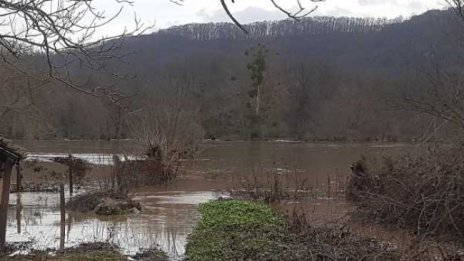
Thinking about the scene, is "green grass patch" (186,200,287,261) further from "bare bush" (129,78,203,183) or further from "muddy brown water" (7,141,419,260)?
"bare bush" (129,78,203,183)

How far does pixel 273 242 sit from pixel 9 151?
668 centimetres

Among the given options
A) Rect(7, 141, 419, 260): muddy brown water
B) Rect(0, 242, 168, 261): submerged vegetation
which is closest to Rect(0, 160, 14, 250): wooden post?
Rect(7, 141, 419, 260): muddy brown water

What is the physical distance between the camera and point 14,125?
150 ft

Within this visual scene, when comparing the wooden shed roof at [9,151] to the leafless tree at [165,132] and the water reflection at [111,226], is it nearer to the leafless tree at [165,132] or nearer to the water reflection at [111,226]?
the water reflection at [111,226]

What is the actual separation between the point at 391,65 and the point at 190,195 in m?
82.2

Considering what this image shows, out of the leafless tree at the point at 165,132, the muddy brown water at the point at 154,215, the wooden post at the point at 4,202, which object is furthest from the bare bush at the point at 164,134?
the wooden post at the point at 4,202

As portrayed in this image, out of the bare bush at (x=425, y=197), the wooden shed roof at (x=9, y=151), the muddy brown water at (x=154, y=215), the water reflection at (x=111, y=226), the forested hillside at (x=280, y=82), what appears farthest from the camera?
the forested hillside at (x=280, y=82)

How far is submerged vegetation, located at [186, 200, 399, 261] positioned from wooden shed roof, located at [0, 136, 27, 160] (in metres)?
4.53

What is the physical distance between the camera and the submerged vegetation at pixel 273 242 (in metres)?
9.94

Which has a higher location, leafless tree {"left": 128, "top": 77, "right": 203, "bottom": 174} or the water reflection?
leafless tree {"left": 128, "top": 77, "right": 203, "bottom": 174}

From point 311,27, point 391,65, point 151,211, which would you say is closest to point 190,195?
point 151,211

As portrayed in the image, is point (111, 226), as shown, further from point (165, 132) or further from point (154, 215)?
point (165, 132)

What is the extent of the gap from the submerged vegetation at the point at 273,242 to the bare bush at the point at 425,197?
336cm

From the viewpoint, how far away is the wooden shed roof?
14.0m
